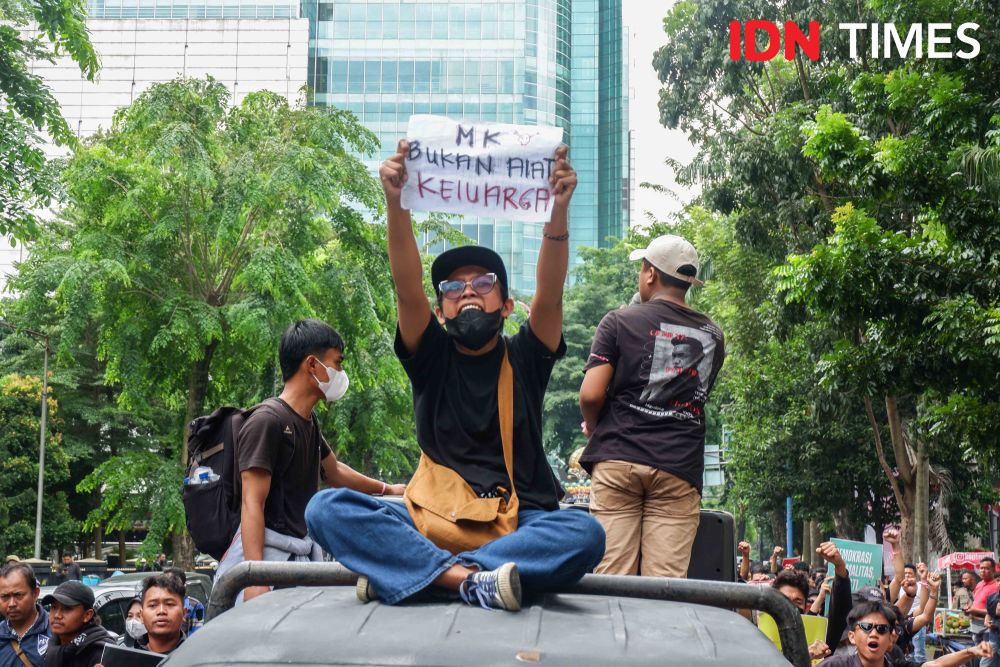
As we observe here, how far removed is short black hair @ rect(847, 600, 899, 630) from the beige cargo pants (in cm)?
220

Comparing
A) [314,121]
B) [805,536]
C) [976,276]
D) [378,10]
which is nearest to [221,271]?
[314,121]

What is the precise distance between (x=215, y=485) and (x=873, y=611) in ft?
11.5

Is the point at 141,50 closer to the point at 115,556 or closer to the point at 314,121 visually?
the point at 115,556

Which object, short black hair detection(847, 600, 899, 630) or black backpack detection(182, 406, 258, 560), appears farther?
short black hair detection(847, 600, 899, 630)

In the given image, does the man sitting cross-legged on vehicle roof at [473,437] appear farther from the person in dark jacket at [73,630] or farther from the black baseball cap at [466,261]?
the person in dark jacket at [73,630]

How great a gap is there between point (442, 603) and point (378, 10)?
10366 centimetres

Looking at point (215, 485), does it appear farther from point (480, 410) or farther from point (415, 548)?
point (415, 548)

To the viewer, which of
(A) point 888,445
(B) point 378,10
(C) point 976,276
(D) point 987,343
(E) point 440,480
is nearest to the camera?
(E) point 440,480

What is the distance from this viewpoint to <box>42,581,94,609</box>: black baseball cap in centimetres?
629

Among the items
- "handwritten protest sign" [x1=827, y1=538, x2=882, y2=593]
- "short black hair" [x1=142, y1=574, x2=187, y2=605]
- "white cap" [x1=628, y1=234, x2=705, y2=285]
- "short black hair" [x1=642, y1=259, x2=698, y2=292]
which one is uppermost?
"white cap" [x1=628, y1=234, x2=705, y2=285]

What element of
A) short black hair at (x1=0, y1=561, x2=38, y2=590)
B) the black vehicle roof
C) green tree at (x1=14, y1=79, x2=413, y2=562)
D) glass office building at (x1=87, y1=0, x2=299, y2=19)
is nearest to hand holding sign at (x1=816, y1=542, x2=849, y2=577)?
the black vehicle roof

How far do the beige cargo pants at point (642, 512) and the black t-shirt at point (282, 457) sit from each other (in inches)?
41.0

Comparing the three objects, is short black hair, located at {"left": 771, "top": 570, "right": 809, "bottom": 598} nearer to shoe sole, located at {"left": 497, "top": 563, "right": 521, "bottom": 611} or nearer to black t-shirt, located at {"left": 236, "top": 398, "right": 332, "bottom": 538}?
black t-shirt, located at {"left": 236, "top": 398, "right": 332, "bottom": 538}

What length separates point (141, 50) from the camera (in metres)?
88.6
